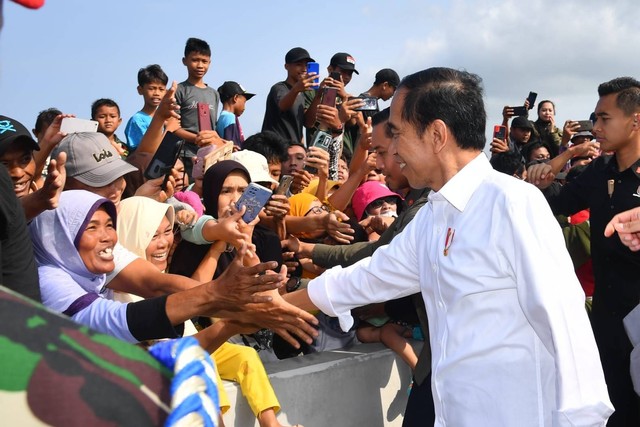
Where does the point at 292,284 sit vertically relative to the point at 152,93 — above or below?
below

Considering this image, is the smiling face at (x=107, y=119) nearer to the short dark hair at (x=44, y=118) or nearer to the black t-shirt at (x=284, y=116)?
the short dark hair at (x=44, y=118)

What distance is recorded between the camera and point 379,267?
11.3ft

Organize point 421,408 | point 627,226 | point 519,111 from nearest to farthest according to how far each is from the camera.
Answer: point 627,226, point 421,408, point 519,111

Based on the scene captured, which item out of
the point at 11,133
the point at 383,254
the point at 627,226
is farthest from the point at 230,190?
the point at 627,226

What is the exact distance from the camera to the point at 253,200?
4543 mm

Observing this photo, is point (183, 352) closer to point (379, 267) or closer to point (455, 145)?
point (455, 145)

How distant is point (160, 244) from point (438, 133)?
2036mm

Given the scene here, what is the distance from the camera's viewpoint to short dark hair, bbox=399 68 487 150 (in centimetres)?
306

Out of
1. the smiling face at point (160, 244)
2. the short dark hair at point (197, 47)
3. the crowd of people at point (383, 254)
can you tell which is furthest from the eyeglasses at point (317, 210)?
the short dark hair at point (197, 47)

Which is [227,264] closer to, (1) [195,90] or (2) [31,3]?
(1) [195,90]

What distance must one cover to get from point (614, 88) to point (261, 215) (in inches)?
107

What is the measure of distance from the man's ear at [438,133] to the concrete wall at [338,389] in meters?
2.06

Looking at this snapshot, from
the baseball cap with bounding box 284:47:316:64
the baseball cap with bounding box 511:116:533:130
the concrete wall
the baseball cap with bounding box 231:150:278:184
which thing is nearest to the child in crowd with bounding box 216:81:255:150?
the baseball cap with bounding box 284:47:316:64

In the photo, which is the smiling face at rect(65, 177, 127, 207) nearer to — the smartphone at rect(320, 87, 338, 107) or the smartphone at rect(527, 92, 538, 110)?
the smartphone at rect(320, 87, 338, 107)
